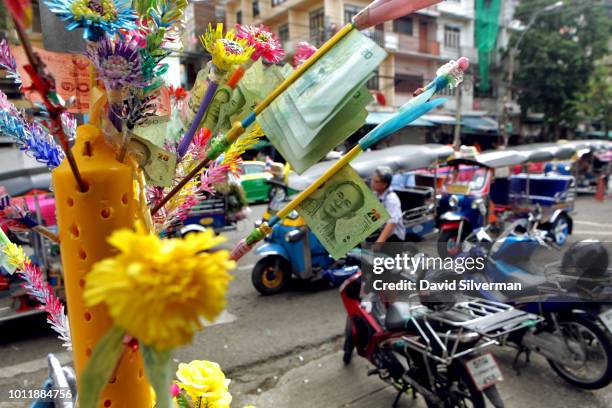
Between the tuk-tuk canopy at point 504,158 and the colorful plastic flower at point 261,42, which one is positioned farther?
the tuk-tuk canopy at point 504,158

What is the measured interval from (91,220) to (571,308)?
332 cm

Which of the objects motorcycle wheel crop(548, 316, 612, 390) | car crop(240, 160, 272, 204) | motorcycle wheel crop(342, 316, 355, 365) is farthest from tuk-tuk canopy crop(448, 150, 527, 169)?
car crop(240, 160, 272, 204)

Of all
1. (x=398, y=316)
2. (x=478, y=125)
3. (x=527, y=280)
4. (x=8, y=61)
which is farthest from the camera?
(x=478, y=125)

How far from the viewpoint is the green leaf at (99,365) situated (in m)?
0.61

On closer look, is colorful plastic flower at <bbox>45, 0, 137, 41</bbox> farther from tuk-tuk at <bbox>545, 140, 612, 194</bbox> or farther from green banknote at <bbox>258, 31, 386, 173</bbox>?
tuk-tuk at <bbox>545, 140, 612, 194</bbox>

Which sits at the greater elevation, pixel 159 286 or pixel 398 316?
pixel 159 286

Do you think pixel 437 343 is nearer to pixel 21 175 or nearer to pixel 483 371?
pixel 483 371

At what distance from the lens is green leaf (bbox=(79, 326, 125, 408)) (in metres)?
0.61

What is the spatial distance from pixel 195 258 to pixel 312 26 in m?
21.4

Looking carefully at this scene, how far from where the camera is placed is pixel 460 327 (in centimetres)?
269

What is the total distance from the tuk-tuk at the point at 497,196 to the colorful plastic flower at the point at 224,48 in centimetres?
557

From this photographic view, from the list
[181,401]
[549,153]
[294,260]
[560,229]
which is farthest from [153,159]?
[549,153]

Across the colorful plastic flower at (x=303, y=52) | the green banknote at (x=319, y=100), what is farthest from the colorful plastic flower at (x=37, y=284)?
the colorful plastic flower at (x=303, y=52)

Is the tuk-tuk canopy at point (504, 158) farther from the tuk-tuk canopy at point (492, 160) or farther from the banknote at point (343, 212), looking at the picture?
the banknote at point (343, 212)
